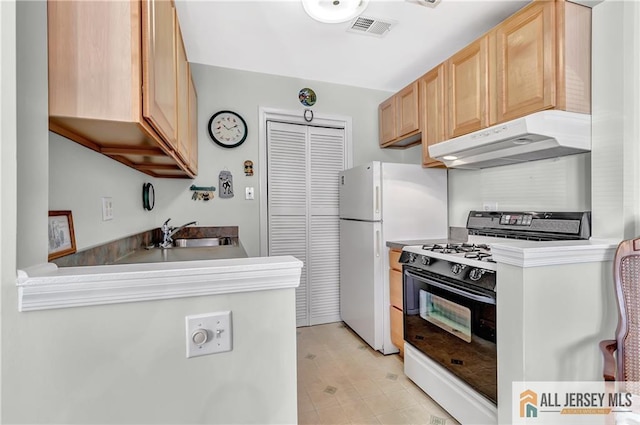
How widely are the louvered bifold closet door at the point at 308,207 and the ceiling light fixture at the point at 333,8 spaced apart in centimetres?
136

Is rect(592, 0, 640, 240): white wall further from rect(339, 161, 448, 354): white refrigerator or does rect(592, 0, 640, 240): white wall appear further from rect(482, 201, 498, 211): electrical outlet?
rect(339, 161, 448, 354): white refrigerator

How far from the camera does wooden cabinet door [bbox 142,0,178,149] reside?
97cm

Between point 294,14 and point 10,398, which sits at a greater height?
point 294,14

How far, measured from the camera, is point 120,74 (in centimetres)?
90

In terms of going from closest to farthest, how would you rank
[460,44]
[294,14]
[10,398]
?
1. [10,398]
2. [294,14]
3. [460,44]

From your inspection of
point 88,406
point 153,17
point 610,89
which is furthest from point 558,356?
point 153,17

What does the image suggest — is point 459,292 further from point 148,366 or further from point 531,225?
point 148,366

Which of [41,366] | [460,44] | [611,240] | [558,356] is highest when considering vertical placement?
[460,44]

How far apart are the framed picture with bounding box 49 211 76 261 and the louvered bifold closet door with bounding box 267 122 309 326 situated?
6.35 feet

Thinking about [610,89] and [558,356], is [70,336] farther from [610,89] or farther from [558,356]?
[610,89]

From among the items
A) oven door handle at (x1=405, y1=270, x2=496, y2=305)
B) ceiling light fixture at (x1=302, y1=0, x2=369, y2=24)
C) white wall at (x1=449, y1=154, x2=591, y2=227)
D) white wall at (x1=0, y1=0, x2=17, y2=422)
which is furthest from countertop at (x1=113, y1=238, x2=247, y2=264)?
white wall at (x1=449, y1=154, x2=591, y2=227)

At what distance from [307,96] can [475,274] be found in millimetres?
2292

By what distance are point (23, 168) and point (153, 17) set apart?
0.68 meters

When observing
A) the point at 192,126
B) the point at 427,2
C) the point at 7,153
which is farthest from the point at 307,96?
the point at 7,153
